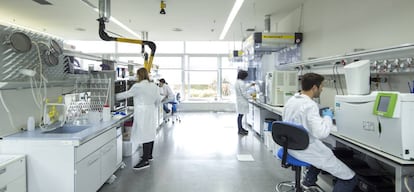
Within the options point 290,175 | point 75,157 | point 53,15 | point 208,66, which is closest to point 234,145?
point 290,175

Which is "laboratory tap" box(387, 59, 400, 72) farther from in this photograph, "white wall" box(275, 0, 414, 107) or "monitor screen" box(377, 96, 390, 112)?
"monitor screen" box(377, 96, 390, 112)

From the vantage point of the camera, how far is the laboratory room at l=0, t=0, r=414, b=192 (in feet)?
7.10

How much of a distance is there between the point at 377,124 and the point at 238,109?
4.08 m

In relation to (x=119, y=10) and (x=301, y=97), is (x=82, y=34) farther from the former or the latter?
(x=301, y=97)

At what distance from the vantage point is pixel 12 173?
1964 mm

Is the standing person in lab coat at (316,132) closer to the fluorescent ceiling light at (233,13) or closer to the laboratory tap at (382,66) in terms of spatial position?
the laboratory tap at (382,66)

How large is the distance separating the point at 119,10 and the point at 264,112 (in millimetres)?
3613

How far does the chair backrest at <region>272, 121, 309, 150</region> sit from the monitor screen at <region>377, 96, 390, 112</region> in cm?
54

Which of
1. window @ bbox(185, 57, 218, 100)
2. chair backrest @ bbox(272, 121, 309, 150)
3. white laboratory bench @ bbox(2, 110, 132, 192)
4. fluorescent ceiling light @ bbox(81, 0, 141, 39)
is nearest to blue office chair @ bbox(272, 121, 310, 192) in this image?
chair backrest @ bbox(272, 121, 309, 150)

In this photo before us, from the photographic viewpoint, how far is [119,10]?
17.7ft

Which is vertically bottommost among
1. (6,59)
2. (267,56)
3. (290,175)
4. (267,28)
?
(290,175)

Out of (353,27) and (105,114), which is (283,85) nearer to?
(353,27)

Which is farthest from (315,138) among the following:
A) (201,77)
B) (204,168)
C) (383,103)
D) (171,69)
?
(171,69)

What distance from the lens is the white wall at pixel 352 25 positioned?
2588 millimetres
